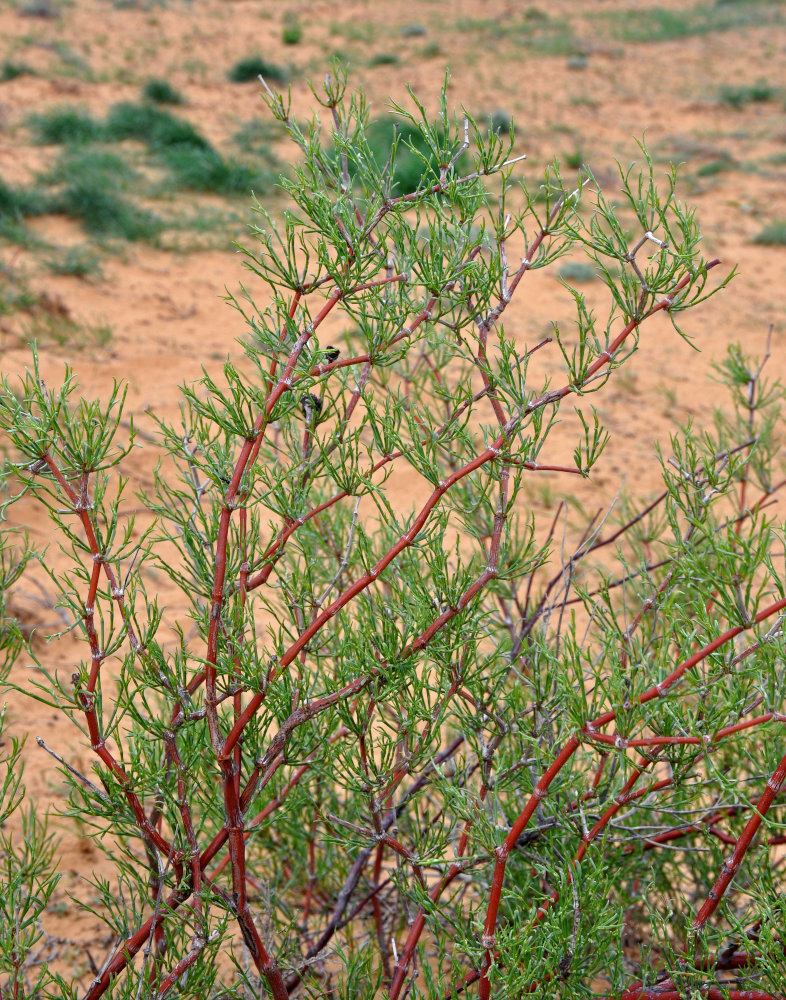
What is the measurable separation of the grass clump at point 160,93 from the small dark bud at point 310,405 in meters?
10.8

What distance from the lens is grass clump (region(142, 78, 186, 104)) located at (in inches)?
423

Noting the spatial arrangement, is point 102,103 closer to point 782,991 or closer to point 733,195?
point 733,195

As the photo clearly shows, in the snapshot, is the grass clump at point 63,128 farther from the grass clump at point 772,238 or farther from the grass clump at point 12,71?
the grass clump at point 772,238

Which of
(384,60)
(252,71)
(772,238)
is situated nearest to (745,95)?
(384,60)

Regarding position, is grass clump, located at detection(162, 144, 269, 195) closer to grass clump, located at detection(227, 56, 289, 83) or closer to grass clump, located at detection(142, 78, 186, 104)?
grass clump, located at detection(142, 78, 186, 104)

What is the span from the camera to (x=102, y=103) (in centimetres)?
1036

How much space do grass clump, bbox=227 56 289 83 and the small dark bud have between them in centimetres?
1244

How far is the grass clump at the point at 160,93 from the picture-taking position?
10750mm

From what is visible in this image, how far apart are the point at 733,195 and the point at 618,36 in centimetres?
1046

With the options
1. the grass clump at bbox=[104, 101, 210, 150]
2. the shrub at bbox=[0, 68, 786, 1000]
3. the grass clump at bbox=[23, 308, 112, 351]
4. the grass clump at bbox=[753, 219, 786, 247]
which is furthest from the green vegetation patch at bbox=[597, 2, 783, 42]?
the shrub at bbox=[0, 68, 786, 1000]

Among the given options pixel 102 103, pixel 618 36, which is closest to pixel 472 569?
pixel 102 103

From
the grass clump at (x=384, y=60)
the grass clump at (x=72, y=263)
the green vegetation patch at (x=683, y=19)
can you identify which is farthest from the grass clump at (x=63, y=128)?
the green vegetation patch at (x=683, y=19)

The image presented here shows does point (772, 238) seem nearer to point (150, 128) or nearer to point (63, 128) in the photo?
point (150, 128)

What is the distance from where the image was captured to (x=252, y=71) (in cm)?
1245
